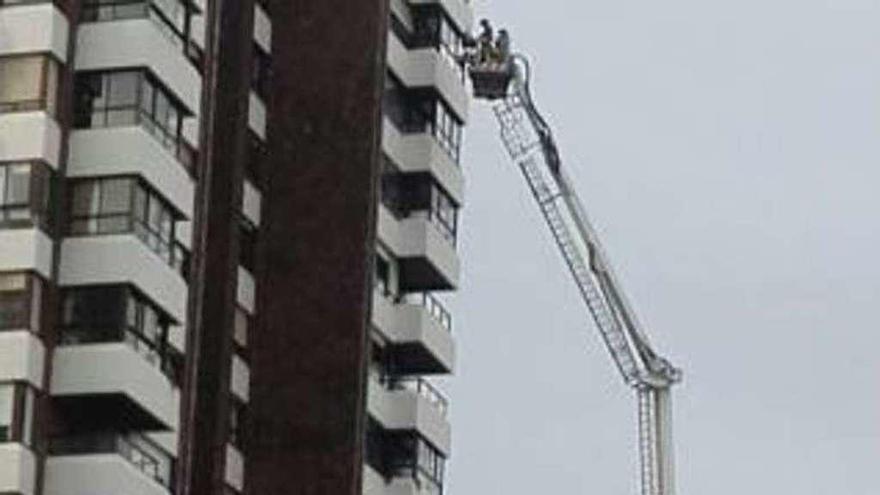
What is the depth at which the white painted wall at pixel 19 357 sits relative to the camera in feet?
216

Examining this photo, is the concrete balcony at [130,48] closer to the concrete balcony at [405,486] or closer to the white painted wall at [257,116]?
the white painted wall at [257,116]

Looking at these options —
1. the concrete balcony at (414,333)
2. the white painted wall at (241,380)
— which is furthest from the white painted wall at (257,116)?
the white painted wall at (241,380)

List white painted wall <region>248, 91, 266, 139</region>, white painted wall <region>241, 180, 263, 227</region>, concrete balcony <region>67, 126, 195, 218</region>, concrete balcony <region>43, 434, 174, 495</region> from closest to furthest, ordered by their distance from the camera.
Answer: concrete balcony <region>43, 434, 174, 495</region>
concrete balcony <region>67, 126, 195, 218</region>
white painted wall <region>241, 180, 263, 227</region>
white painted wall <region>248, 91, 266, 139</region>

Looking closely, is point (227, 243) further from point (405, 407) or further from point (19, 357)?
point (19, 357)

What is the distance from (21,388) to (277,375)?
12.6 metres

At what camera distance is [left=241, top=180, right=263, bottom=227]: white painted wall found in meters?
78.4

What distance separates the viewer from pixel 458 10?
87.6 m

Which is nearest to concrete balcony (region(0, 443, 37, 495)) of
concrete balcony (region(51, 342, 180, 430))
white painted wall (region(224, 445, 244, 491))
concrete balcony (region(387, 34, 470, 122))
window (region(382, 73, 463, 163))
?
concrete balcony (region(51, 342, 180, 430))

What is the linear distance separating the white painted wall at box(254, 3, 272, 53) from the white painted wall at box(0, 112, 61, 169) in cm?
1308

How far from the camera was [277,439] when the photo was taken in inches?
3044

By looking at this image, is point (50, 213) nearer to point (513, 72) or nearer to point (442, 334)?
point (442, 334)

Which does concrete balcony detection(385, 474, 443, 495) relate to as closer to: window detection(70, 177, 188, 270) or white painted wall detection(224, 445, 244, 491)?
white painted wall detection(224, 445, 244, 491)

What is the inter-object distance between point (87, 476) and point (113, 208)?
5.96 meters

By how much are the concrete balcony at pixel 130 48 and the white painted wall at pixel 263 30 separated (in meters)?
9.63
